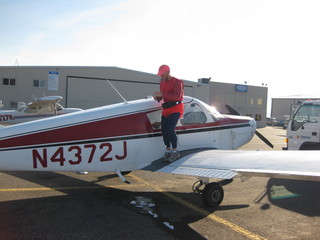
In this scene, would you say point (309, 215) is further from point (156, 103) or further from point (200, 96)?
point (200, 96)

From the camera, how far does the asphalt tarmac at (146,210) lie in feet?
13.2

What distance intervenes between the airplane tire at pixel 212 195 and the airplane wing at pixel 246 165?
54cm

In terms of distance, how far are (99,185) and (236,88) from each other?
40.4 m

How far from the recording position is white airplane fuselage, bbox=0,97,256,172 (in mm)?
4609

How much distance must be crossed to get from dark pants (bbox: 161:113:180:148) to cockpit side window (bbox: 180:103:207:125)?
66cm

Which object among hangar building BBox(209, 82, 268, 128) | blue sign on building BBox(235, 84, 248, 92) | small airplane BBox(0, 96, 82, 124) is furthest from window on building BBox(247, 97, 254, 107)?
small airplane BBox(0, 96, 82, 124)

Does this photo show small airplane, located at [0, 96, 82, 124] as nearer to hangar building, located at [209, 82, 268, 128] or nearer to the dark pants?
the dark pants

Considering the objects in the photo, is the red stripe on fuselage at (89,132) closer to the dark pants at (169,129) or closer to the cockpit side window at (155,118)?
the cockpit side window at (155,118)

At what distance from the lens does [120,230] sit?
404 cm

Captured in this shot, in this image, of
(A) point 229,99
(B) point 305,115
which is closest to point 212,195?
(B) point 305,115

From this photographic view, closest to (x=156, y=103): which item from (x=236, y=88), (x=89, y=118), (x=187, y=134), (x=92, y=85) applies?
(x=187, y=134)

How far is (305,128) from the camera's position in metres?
8.59

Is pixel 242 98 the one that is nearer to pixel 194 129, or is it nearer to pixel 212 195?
pixel 194 129

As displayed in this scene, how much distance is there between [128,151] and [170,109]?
3.73 feet
